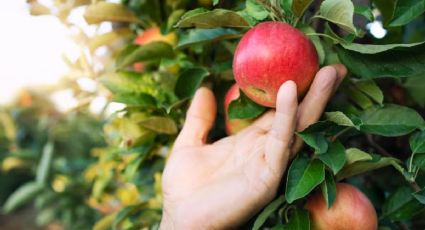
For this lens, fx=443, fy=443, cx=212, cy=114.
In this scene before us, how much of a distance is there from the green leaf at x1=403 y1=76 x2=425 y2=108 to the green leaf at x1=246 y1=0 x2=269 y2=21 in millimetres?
371

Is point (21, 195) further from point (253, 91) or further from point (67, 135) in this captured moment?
point (253, 91)

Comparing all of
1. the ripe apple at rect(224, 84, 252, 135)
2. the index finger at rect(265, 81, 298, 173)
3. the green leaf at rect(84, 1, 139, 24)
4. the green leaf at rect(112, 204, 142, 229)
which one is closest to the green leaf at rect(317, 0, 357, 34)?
the index finger at rect(265, 81, 298, 173)

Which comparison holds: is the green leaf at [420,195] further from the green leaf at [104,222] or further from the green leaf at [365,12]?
the green leaf at [104,222]

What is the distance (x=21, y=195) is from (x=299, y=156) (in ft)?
8.61

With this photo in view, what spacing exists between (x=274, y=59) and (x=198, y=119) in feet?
0.85

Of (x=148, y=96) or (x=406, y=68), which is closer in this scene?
(x=406, y=68)

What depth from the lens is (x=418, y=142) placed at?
70 cm

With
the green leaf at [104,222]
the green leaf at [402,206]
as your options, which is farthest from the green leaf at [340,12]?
the green leaf at [104,222]

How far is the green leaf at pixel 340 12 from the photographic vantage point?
0.59 meters

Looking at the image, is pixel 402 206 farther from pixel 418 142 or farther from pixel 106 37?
pixel 106 37

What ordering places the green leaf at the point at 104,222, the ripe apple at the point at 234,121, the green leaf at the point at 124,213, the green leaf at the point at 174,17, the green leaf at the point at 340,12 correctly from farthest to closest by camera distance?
the green leaf at the point at 104,222 → the green leaf at the point at 124,213 → the green leaf at the point at 174,17 → the ripe apple at the point at 234,121 → the green leaf at the point at 340,12

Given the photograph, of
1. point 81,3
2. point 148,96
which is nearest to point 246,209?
point 148,96

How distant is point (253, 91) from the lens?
0.66 metres

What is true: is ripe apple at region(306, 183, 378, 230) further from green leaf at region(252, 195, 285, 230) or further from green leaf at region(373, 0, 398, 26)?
green leaf at region(373, 0, 398, 26)
